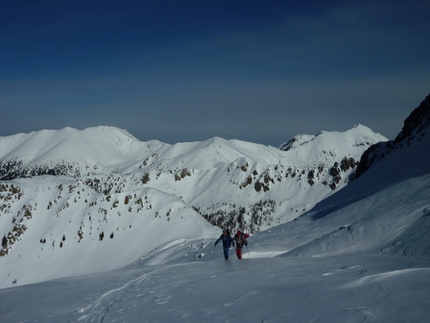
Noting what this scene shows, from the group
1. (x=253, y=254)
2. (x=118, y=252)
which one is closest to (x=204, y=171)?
(x=118, y=252)

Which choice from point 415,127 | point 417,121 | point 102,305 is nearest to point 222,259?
point 102,305

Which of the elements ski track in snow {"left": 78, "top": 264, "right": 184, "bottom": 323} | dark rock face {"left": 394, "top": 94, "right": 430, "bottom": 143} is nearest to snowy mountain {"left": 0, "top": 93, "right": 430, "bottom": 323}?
ski track in snow {"left": 78, "top": 264, "right": 184, "bottom": 323}

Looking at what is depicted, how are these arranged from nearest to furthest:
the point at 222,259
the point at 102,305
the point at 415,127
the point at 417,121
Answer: the point at 102,305, the point at 222,259, the point at 415,127, the point at 417,121

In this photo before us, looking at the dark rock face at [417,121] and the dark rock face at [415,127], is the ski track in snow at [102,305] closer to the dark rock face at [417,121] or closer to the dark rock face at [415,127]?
the dark rock face at [415,127]

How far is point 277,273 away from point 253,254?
397 inches

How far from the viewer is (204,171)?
18525cm

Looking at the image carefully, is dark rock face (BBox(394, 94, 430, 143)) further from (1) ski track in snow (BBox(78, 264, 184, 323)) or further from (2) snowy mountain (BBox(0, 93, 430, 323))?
(1) ski track in snow (BBox(78, 264, 184, 323))

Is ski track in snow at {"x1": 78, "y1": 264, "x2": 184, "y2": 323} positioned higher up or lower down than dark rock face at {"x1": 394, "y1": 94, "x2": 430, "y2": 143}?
lower down

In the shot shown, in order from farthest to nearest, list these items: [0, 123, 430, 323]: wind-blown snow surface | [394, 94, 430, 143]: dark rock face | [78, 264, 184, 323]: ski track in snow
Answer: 1. [394, 94, 430, 143]: dark rock face
2. [78, 264, 184, 323]: ski track in snow
3. [0, 123, 430, 323]: wind-blown snow surface

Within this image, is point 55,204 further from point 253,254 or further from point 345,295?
point 345,295

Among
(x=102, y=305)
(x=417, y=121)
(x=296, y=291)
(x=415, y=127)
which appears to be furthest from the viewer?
(x=417, y=121)

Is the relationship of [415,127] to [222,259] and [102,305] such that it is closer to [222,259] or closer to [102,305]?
[222,259]

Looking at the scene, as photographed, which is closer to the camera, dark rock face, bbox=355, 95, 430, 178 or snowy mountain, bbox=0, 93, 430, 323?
snowy mountain, bbox=0, 93, 430, 323

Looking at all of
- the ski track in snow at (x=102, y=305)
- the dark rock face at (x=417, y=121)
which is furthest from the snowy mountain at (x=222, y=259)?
the dark rock face at (x=417, y=121)
